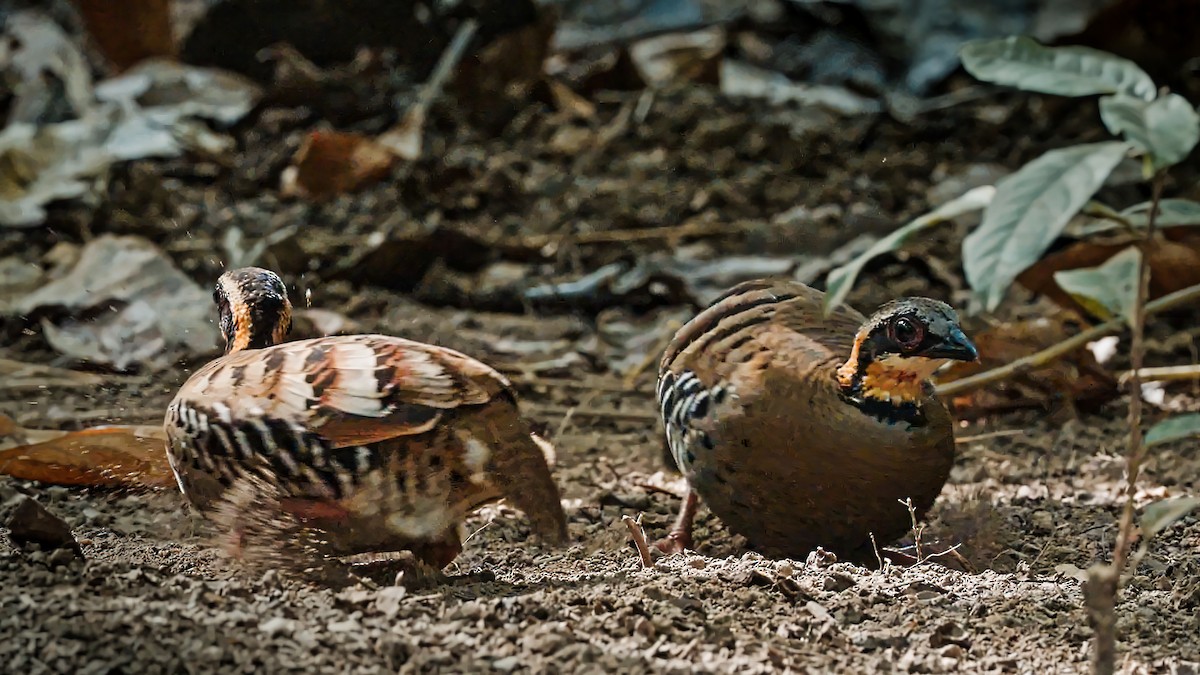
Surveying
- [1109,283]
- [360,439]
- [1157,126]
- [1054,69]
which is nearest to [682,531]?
[360,439]

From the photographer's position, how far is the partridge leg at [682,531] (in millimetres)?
3496

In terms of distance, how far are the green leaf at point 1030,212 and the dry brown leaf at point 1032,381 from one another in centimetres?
238

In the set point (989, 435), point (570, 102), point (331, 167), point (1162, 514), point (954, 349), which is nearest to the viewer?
point (1162, 514)

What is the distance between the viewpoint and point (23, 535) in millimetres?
2645

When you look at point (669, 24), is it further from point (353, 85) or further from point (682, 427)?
point (682, 427)

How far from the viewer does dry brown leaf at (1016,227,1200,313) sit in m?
4.80

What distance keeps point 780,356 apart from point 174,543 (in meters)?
1.44

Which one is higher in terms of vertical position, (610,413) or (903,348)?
(903,348)

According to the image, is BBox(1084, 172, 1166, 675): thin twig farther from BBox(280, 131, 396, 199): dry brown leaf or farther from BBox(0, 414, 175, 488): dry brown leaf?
BBox(280, 131, 396, 199): dry brown leaf

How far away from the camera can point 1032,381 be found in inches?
181

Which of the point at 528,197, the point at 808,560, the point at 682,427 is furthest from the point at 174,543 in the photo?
the point at 528,197

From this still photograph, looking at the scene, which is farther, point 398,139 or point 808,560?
point 398,139

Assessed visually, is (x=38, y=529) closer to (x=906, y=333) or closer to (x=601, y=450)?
(x=906, y=333)

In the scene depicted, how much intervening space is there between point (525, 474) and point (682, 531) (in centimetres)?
64
